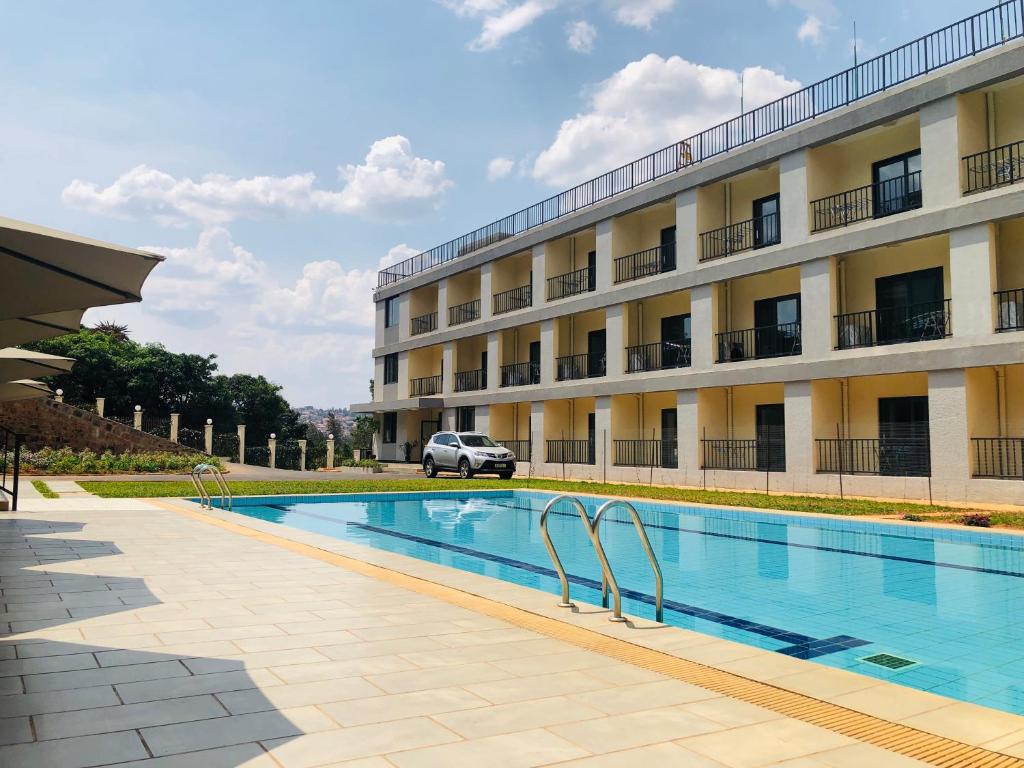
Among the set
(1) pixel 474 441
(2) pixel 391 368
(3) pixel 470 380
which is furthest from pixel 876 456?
(2) pixel 391 368

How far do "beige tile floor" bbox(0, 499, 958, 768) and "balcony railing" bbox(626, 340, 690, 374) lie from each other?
20.4 meters

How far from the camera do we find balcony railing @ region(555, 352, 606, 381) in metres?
29.4

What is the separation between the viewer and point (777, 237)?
890 inches

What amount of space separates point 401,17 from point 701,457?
49.3 feet

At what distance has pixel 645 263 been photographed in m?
27.5

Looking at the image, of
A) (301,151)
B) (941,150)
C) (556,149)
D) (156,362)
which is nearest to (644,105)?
(556,149)

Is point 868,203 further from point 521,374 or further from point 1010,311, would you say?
point 521,374

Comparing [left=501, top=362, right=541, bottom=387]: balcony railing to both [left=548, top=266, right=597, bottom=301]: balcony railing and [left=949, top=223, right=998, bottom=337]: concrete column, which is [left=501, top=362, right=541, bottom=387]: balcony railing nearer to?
[left=548, top=266, right=597, bottom=301]: balcony railing

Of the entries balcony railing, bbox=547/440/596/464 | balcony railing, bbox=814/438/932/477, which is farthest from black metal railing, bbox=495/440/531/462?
balcony railing, bbox=814/438/932/477

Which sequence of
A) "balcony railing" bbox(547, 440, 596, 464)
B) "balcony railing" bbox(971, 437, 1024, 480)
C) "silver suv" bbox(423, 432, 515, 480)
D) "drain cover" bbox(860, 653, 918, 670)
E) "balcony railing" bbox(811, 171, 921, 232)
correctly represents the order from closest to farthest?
"drain cover" bbox(860, 653, 918, 670), "balcony railing" bbox(971, 437, 1024, 480), "balcony railing" bbox(811, 171, 921, 232), "silver suv" bbox(423, 432, 515, 480), "balcony railing" bbox(547, 440, 596, 464)

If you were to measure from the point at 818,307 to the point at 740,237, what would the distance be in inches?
180

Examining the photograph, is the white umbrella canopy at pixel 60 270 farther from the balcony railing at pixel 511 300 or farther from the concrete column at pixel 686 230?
the balcony railing at pixel 511 300

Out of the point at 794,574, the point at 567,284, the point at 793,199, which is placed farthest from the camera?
the point at 567,284

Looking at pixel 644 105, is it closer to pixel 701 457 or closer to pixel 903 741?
pixel 701 457
